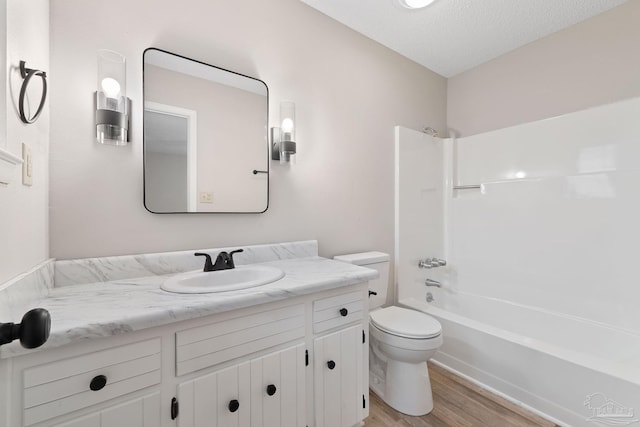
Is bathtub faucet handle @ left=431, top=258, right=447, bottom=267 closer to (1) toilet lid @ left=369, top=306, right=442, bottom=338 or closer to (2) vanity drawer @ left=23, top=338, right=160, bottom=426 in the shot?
(1) toilet lid @ left=369, top=306, right=442, bottom=338

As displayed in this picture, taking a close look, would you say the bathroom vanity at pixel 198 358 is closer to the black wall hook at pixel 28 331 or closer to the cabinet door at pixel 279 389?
the cabinet door at pixel 279 389

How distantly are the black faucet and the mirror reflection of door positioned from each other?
271 millimetres

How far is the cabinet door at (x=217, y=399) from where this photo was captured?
87 cm

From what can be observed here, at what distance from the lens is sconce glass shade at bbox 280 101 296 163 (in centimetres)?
157

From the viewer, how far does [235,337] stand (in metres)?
0.96

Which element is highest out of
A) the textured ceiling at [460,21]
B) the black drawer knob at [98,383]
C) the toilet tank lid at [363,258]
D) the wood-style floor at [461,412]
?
the textured ceiling at [460,21]

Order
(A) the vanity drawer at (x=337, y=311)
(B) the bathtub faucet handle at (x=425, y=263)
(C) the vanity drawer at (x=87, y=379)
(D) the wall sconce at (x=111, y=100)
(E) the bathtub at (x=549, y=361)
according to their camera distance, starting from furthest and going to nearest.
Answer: (B) the bathtub faucet handle at (x=425, y=263) → (E) the bathtub at (x=549, y=361) → (A) the vanity drawer at (x=337, y=311) → (D) the wall sconce at (x=111, y=100) → (C) the vanity drawer at (x=87, y=379)

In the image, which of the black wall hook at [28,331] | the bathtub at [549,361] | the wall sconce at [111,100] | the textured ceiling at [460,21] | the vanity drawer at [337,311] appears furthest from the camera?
the textured ceiling at [460,21]

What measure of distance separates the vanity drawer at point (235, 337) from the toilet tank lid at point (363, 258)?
2.27 ft

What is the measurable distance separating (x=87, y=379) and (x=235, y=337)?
40 cm

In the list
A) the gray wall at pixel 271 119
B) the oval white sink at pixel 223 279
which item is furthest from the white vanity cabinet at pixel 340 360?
the gray wall at pixel 271 119

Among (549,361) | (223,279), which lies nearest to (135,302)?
(223,279)

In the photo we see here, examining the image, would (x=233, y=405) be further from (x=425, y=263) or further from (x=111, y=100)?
(x=425, y=263)

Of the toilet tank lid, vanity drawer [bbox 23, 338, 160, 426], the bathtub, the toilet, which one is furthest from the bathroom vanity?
the bathtub
